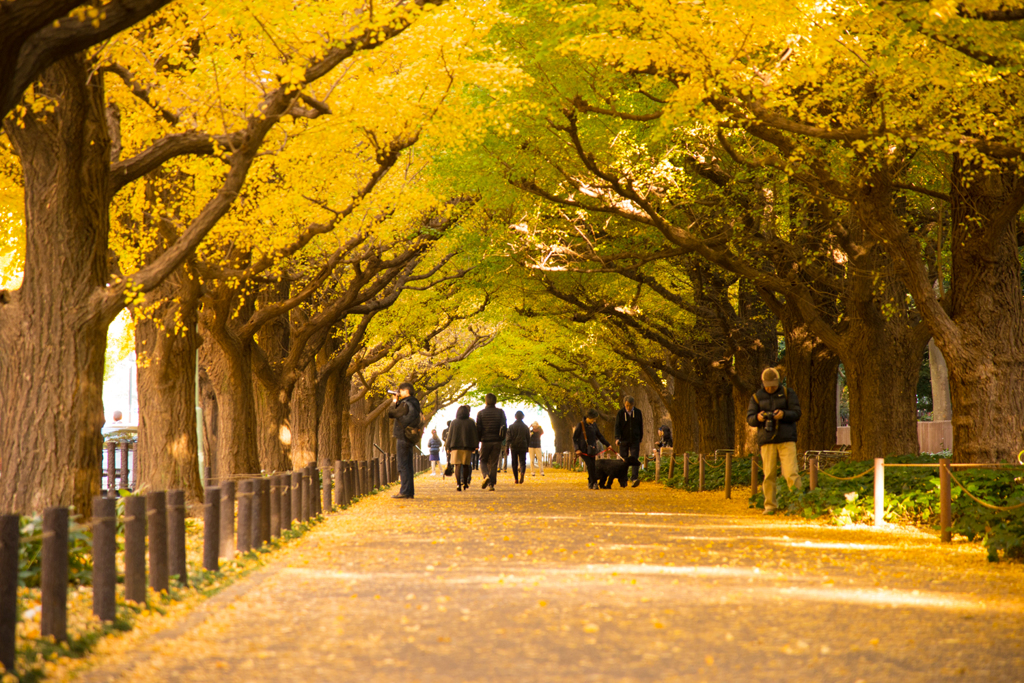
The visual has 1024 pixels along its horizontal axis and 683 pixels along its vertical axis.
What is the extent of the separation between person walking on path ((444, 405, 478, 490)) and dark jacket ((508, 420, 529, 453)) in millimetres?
5444

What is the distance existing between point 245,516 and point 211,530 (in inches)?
53.3

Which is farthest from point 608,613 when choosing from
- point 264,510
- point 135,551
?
point 264,510

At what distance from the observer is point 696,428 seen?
1362 inches

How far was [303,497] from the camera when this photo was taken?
15.1 meters

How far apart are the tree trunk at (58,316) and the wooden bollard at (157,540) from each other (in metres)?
2.38

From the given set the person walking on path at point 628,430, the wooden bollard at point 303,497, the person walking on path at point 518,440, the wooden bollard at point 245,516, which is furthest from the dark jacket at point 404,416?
the person walking on path at point 518,440

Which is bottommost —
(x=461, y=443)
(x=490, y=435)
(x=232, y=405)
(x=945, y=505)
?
(x=945, y=505)

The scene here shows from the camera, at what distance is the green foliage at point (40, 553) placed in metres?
8.42

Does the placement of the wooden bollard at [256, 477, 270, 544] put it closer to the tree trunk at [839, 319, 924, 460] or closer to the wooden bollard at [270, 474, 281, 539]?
the wooden bollard at [270, 474, 281, 539]

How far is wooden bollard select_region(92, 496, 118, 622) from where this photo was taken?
6.98 meters

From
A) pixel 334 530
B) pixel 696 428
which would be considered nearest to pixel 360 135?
pixel 334 530

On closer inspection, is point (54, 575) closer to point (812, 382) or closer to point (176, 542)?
point (176, 542)

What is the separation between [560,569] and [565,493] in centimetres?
1370

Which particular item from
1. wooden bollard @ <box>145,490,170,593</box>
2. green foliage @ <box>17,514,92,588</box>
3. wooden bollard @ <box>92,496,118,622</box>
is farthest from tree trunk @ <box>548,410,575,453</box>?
wooden bollard @ <box>92,496,118,622</box>
